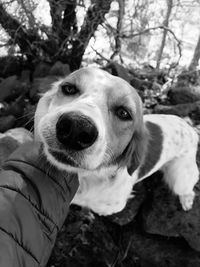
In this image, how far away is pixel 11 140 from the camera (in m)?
A: 3.59

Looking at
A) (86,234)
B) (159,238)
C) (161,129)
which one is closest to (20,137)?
(86,234)

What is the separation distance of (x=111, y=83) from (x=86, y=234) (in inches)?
77.7

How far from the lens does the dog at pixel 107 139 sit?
6.48 feet

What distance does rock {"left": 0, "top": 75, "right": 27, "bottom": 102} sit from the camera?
4.88 meters

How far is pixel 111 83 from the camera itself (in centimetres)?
251

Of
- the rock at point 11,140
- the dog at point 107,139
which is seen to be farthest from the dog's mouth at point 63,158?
the rock at point 11,140

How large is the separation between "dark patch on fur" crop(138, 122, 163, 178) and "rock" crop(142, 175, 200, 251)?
69 cm

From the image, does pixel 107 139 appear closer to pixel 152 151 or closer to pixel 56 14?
pixel 152 151

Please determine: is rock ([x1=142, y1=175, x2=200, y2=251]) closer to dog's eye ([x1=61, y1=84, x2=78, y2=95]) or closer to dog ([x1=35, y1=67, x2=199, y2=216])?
dog ([x1=35, y1=67, x2=199, y2=216])

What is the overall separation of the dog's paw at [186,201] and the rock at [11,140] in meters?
1.85

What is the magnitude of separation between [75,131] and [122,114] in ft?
2.39

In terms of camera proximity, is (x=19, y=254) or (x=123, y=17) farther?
(x=123, y=17)

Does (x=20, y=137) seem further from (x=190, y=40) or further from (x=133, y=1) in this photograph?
(x=190, y=40)

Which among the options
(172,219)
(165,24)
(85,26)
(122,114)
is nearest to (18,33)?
(85,26)
